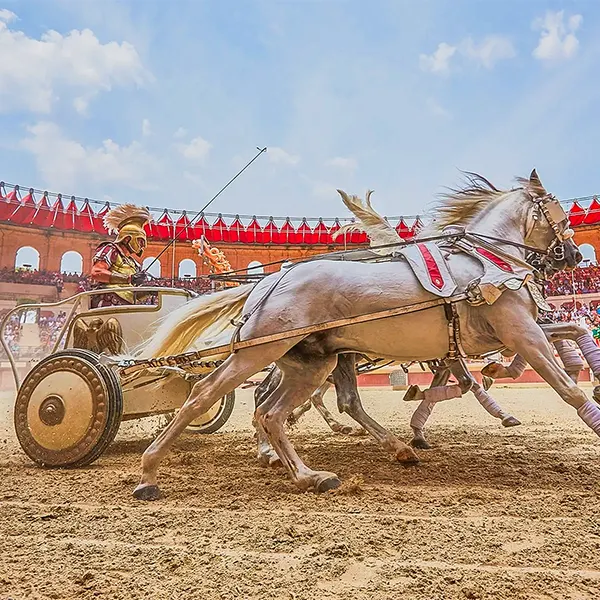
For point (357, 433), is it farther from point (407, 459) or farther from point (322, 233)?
point (322, 233)

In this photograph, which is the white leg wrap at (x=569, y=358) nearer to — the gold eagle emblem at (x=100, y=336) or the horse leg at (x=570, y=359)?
the horse leg at (x=570, y=359)

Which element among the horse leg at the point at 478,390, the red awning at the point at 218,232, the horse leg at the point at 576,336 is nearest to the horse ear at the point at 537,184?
the horse leg at the point at 576,336

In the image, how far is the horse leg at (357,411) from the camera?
3268 millimetres

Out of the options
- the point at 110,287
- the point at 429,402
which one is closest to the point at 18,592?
the point at 110,287

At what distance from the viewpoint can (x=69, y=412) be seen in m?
3.24

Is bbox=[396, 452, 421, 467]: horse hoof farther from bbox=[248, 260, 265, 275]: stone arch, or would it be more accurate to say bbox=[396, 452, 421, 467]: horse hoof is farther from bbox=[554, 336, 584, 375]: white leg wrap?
bbox=[248, 260, 265, 275]: stone arch

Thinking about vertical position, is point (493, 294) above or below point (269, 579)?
above

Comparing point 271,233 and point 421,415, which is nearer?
point 421,415

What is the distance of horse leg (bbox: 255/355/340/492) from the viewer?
2.72 meters

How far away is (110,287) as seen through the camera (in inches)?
166

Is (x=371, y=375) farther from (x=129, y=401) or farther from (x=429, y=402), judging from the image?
(x=129, y=401)

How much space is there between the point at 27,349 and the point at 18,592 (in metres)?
18.5

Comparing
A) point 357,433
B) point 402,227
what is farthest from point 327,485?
point 402,227

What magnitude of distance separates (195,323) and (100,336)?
113 centimetres
